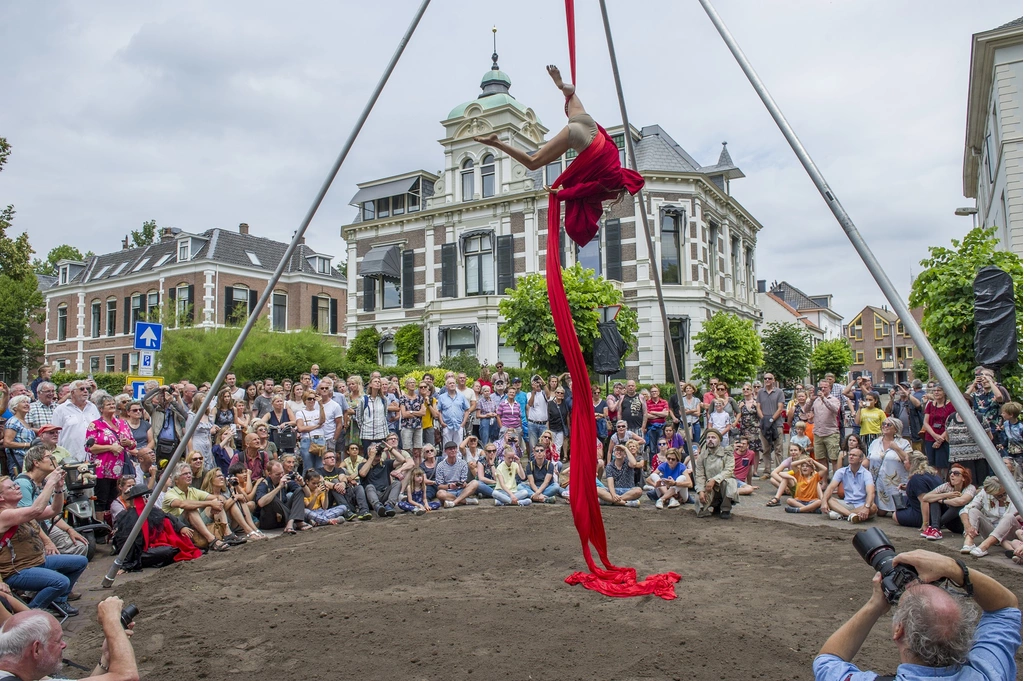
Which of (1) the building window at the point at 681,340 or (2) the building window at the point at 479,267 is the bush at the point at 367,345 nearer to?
(2) the building window at the point at 479,267

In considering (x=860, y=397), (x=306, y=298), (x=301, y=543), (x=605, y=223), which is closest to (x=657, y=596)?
(x=301, y=543)

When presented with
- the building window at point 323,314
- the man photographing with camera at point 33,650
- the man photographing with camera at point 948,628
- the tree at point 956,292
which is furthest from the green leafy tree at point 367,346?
the man photographing with camera at point 948,628

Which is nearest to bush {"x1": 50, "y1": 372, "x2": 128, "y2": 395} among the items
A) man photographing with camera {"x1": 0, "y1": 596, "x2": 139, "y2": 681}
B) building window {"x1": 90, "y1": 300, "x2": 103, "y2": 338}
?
building window {"x1": 90, "y1": 300, "x2": 103, "y2": 338}

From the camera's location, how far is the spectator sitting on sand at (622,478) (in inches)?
311

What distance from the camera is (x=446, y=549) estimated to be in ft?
18.8

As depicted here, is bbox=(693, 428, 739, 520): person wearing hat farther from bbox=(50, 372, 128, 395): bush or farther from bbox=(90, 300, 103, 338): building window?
bbox=(90, 300, 103, 338): building window

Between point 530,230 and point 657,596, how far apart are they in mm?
18286

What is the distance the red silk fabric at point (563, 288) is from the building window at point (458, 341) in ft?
58.5

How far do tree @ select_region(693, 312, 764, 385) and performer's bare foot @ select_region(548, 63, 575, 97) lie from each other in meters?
15.4

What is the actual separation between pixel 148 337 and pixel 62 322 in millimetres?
28894

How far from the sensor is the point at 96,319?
2966cm

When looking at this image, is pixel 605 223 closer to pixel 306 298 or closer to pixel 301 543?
pixel 306 298

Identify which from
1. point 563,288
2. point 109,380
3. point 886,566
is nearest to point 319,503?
point 563,288

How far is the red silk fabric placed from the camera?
4025 mm
